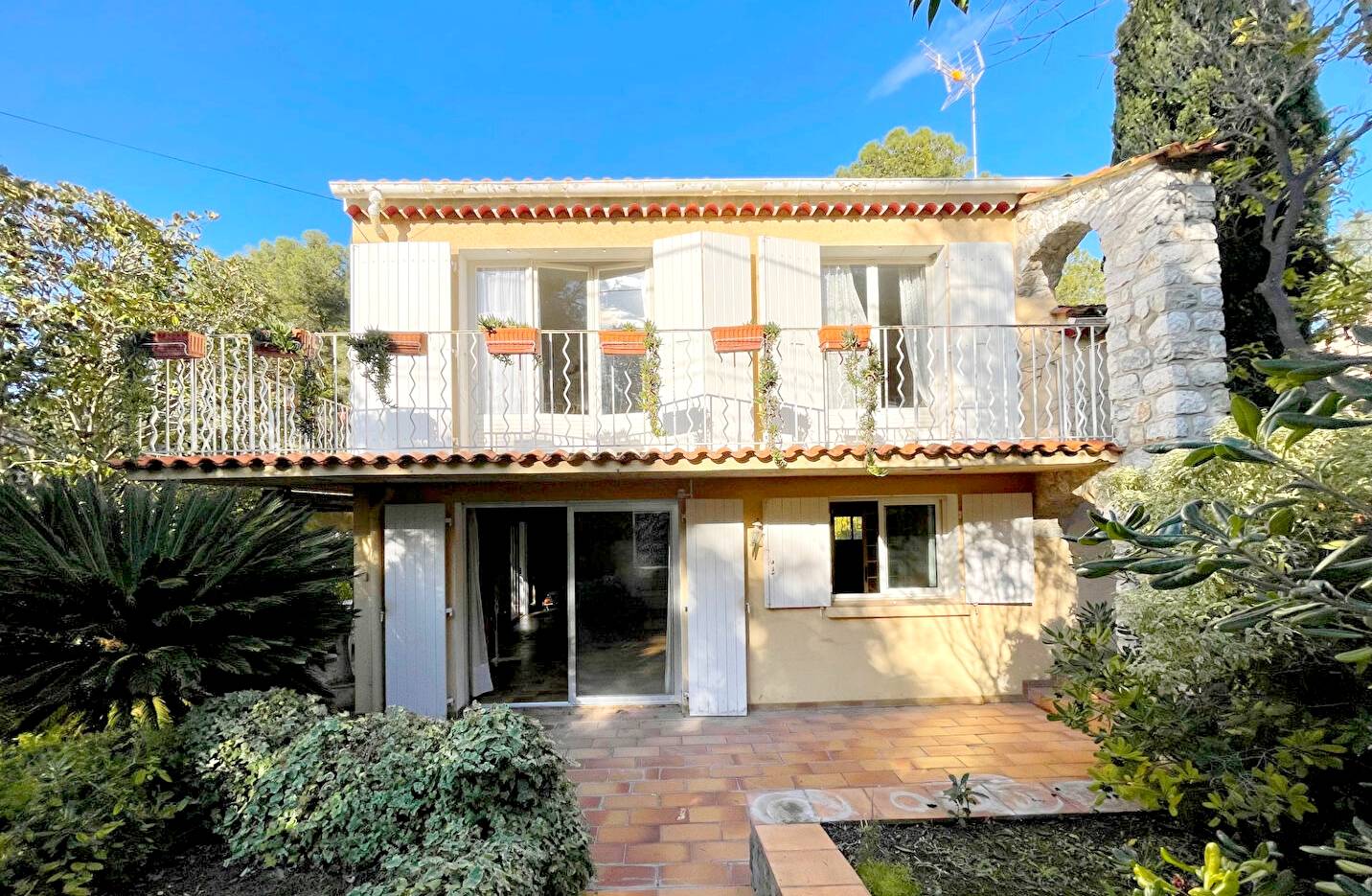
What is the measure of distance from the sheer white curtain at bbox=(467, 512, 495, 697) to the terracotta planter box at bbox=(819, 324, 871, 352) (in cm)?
456

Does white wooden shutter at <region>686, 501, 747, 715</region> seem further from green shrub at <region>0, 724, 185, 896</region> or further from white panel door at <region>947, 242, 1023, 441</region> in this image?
green shrub at <region>0, 724, 185, 896</region>

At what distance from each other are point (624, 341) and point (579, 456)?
131cm

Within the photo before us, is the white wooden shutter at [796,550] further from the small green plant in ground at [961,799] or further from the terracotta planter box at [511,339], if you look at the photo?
the terracotta planter box at [511,339]

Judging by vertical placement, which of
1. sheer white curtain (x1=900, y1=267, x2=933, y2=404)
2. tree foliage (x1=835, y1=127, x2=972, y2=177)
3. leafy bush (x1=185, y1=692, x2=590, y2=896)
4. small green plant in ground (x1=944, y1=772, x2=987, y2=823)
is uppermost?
tree foliage (x1=835, y1=127, x2=972, y2=177)

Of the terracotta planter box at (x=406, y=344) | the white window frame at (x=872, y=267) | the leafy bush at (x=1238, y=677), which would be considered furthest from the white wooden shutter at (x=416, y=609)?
the leafy bush at (x=1238, y=677)

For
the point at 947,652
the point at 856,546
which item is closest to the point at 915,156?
the point at 856,546

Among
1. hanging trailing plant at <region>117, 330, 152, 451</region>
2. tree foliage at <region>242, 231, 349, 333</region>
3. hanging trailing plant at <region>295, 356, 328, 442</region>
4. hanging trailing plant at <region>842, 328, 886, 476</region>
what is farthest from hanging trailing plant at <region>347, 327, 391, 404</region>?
tree foliage at <region>242, 231, 349, 333</region>

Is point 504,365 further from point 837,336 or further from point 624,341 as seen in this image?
point 837,336

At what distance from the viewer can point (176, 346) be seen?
5.41m

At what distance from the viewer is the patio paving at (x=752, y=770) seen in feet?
12.1

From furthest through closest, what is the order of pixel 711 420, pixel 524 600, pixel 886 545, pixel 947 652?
pixel 524 600 → pixel 886 545 → pixel 947 652 → pixel 711 420

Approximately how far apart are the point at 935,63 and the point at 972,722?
384 inches

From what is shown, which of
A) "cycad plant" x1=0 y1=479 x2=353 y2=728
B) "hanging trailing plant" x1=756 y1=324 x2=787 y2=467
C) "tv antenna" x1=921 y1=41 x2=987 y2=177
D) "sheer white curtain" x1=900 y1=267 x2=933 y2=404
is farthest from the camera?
"tv antenna" x1=921 y1=41 x2=987 y2=177

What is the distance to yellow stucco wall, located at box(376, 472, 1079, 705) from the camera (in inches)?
251
